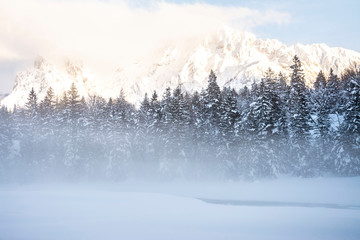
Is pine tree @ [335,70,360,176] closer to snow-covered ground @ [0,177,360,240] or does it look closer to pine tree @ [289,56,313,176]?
pine tree @ [289,56,313,176]

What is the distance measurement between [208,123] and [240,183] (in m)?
8.81

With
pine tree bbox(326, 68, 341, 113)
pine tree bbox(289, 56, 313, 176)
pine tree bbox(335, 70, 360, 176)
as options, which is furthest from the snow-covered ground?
pine tree bbox(326, 68, 341, 113)

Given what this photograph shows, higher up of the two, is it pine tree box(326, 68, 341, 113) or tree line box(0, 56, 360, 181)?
pine tree box(326, 68, 341, 113)

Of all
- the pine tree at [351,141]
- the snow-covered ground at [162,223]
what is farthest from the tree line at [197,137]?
the snow-covered ground at [162,223]

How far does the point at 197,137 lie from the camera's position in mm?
39625

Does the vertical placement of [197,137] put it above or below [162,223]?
above

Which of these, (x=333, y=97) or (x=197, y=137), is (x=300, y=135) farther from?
(x=333, y=97)

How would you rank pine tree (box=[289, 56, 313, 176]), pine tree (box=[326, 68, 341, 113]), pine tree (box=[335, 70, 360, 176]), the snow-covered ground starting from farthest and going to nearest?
pine tree (box=[326, 68, 341, 113]) → pine tree (box=[289, 56, 313, 176]) → pine tree (box=[335, 70, 360, 176]) → the snow-covered ground

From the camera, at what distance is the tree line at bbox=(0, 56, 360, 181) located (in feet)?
118

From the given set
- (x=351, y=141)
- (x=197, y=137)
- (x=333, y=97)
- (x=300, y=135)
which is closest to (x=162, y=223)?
(x=197, y=137)

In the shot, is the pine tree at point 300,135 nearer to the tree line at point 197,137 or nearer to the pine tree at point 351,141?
the tree line at point 197,137

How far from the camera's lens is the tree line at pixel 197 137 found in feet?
118

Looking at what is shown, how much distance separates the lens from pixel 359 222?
12773 mm

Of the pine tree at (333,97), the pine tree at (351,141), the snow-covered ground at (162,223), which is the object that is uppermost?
the pine tree at (333,97)
